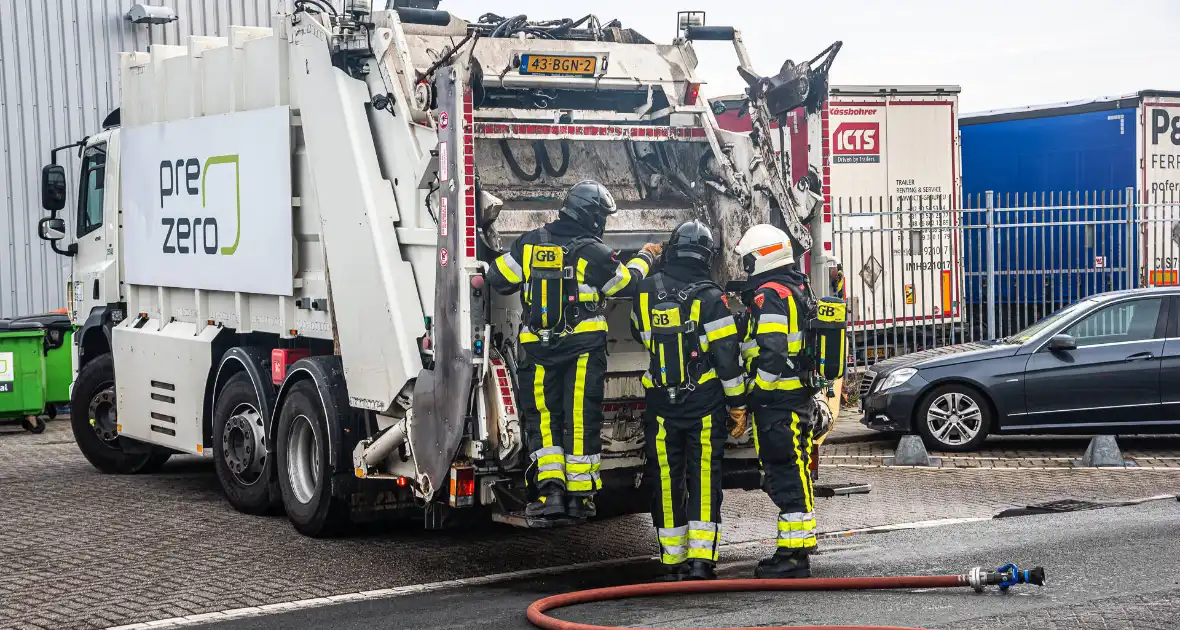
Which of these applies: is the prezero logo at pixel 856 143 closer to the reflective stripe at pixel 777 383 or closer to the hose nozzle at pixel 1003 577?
the reflective stripe at pixel 777 383

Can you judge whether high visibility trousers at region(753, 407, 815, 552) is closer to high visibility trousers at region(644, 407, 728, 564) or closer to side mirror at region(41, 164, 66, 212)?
high visibility trousers at region(644, 407, 728, 564)

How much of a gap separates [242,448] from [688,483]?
373 cm

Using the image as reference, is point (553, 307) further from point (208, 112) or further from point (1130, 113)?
point (1130, 113)

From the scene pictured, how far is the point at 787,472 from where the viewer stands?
813 centimetres

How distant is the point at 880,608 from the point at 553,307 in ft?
7.35

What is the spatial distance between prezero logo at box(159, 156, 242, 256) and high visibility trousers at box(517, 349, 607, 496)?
319cm

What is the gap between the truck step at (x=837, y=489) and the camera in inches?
364

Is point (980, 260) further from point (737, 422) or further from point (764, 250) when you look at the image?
point (764, 250)

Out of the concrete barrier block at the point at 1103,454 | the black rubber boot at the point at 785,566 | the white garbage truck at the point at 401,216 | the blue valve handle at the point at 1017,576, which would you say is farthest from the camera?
the concrete barrier block at the point at 1103,454

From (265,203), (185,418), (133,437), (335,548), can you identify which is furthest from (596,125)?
(133,437)

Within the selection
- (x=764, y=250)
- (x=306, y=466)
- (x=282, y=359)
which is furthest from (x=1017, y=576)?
(x=282, y=359)

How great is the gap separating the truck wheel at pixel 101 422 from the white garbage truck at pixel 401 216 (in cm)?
161

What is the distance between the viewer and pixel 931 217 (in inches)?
706

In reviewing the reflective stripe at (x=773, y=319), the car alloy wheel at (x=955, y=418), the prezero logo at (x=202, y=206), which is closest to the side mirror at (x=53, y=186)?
the prezero logo at (x=202, y=206)
